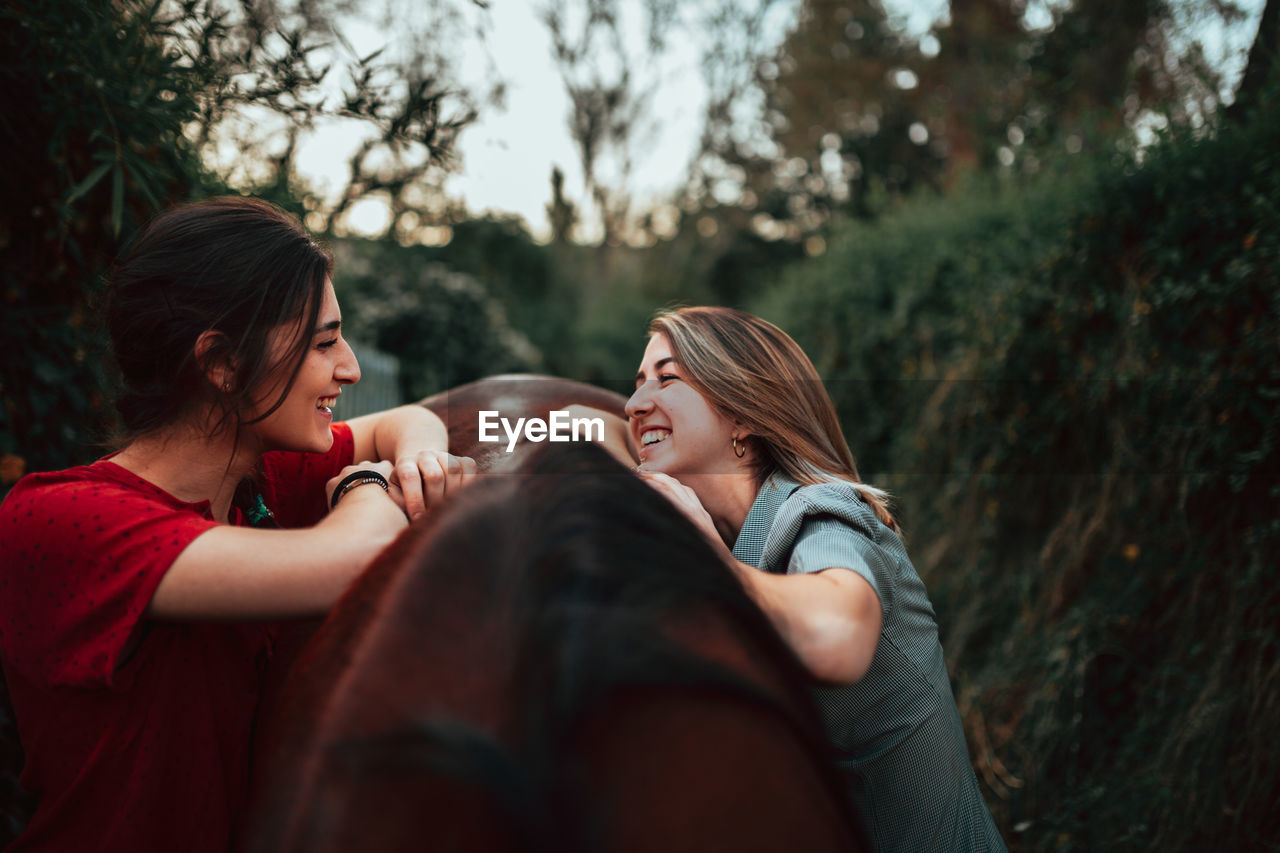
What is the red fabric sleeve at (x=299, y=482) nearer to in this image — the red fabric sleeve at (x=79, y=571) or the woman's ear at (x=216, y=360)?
the woman's ear at (x=216, y=360)

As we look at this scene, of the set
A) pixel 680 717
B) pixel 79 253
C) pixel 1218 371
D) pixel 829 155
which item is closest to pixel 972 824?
pixel 680 717

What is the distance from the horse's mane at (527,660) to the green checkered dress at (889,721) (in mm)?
538

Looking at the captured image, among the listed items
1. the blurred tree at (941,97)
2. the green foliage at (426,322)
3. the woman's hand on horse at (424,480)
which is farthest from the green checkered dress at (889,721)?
the green foliage at (426,322)

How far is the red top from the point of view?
1141mm

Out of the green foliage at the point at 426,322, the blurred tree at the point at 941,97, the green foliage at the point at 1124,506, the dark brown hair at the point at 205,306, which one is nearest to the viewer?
the dark brown hair at the point at 205,306

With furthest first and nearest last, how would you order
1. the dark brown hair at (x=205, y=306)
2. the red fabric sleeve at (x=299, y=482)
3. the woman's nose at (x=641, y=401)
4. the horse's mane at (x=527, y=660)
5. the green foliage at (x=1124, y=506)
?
the green foliage at (x=1124, y=506), the woman's nose at (x=641, y=401), the red fabric sleeve at (x=299, y=482), the dark brown hair at (x=205, y=306), the horse's mane at (x=527, y=660)

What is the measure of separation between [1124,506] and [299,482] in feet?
10.9

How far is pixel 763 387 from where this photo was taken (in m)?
1.87

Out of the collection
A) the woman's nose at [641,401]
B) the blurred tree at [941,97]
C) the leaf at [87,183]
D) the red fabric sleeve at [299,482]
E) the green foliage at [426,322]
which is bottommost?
the red fabric sleeve at [299,482]

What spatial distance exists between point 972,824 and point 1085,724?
2.20 meters

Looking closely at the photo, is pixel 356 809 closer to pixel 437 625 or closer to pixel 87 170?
pixel 437 625

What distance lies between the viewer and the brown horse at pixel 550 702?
0.68 metres

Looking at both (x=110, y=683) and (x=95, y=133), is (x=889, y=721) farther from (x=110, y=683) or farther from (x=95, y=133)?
(x=95, y=133)

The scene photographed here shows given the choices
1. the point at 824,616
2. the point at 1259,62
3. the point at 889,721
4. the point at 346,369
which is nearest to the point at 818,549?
the point at 824,616
